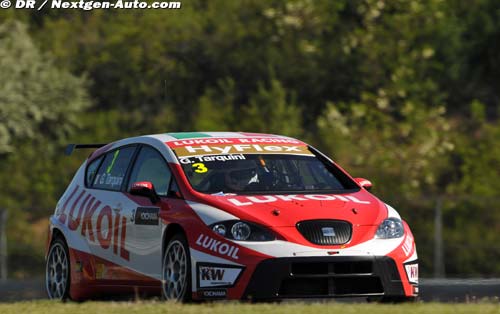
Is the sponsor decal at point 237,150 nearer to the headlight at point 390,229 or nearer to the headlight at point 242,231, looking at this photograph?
the headlight at point 242,231

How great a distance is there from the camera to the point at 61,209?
1372cm

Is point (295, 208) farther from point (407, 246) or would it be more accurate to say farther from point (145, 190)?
point (145, 190)

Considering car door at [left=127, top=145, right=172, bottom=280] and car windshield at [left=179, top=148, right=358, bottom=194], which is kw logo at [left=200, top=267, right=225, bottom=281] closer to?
car door at [left=127, top=145, right=172, bottom=280]

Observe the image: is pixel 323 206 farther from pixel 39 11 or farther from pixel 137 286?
pixel 39 11

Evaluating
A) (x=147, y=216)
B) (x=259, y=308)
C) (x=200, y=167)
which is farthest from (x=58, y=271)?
(x=259, y=308)

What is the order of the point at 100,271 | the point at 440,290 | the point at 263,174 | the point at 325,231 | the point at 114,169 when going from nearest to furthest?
1. the point at 325,231
2. the point at 263,174
3. the point at 100,271
4. the point at 114,169
5. the point at 440,290

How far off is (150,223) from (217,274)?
1.21 metres

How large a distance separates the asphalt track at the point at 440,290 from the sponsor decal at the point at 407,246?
2.28 m

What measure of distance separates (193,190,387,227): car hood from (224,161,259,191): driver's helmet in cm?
42

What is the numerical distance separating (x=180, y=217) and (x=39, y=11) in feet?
99.8

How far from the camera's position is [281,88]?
36.1 meters

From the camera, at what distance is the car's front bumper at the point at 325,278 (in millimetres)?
10461

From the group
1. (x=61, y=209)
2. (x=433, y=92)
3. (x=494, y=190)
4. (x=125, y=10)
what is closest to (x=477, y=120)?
(x=433, y=92)

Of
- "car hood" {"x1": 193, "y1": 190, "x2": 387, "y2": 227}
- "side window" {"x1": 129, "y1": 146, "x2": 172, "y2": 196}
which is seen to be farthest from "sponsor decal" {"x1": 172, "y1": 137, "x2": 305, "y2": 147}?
"car hood" {"x1": 193, "y1": 190, "x2": 387, "y2": 227}
